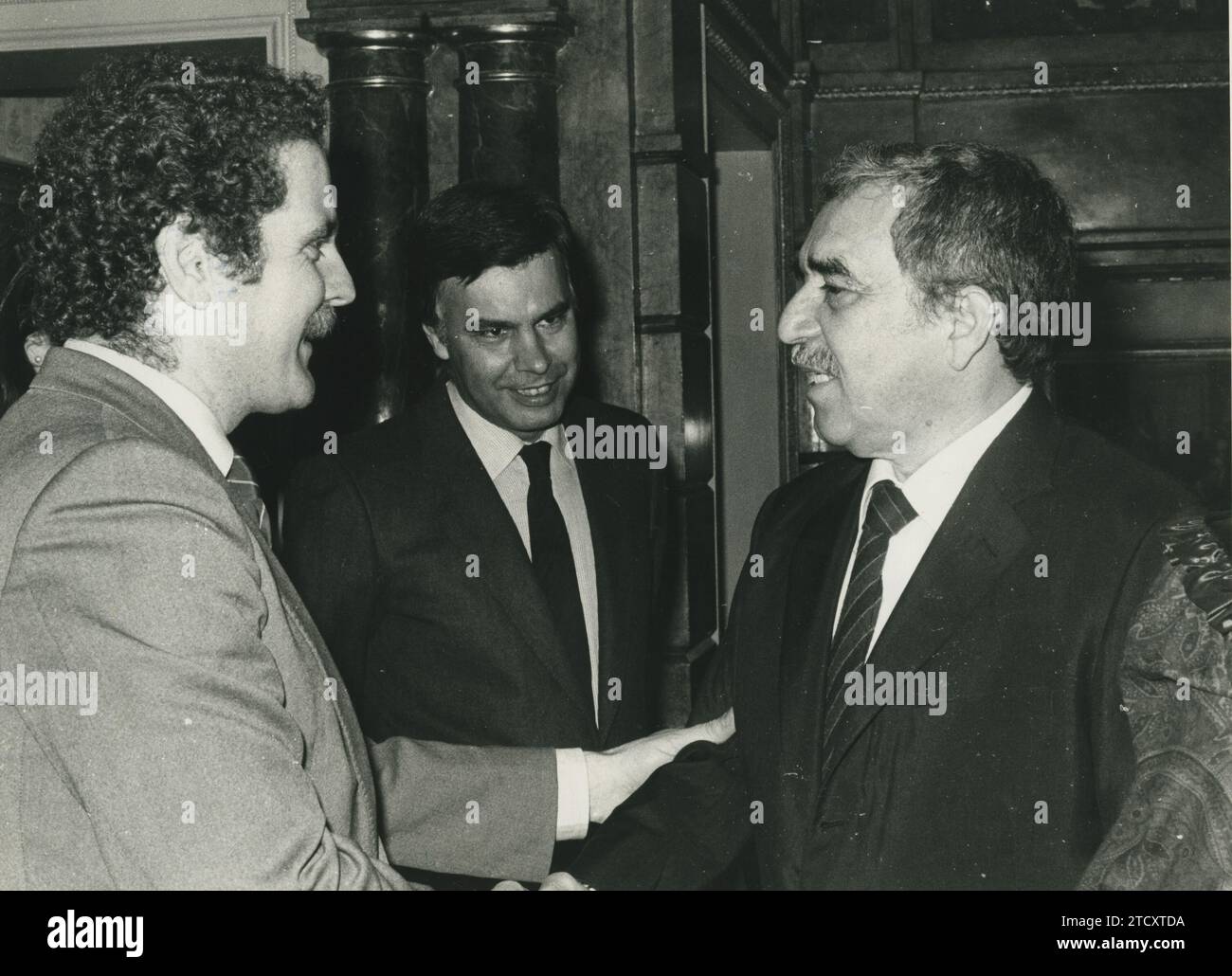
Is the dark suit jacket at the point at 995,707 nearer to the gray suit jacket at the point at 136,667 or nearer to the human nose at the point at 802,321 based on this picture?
the human nose at the point at 802,321

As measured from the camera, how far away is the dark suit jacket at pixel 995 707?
1826 millimetres

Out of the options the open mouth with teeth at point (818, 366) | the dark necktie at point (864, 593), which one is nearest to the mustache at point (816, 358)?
the open mouth with teeth at point (818, 366)

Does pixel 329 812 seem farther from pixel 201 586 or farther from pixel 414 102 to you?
pixel 414 102

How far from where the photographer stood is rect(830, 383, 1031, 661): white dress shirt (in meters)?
2.06

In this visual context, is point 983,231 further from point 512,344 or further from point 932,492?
point 512,344

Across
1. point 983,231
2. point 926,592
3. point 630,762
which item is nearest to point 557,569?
point 630,762

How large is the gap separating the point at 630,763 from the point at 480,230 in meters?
1.29

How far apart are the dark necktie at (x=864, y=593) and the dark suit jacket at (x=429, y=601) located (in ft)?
3.17

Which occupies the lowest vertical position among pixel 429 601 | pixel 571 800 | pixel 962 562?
pixel 571 800

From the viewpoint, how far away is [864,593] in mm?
2078

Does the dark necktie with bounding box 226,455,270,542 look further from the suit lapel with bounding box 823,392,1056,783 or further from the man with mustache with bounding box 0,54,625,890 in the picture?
the suit lapel with bounding box 823,392,1056,783

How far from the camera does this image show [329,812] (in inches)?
66.1
